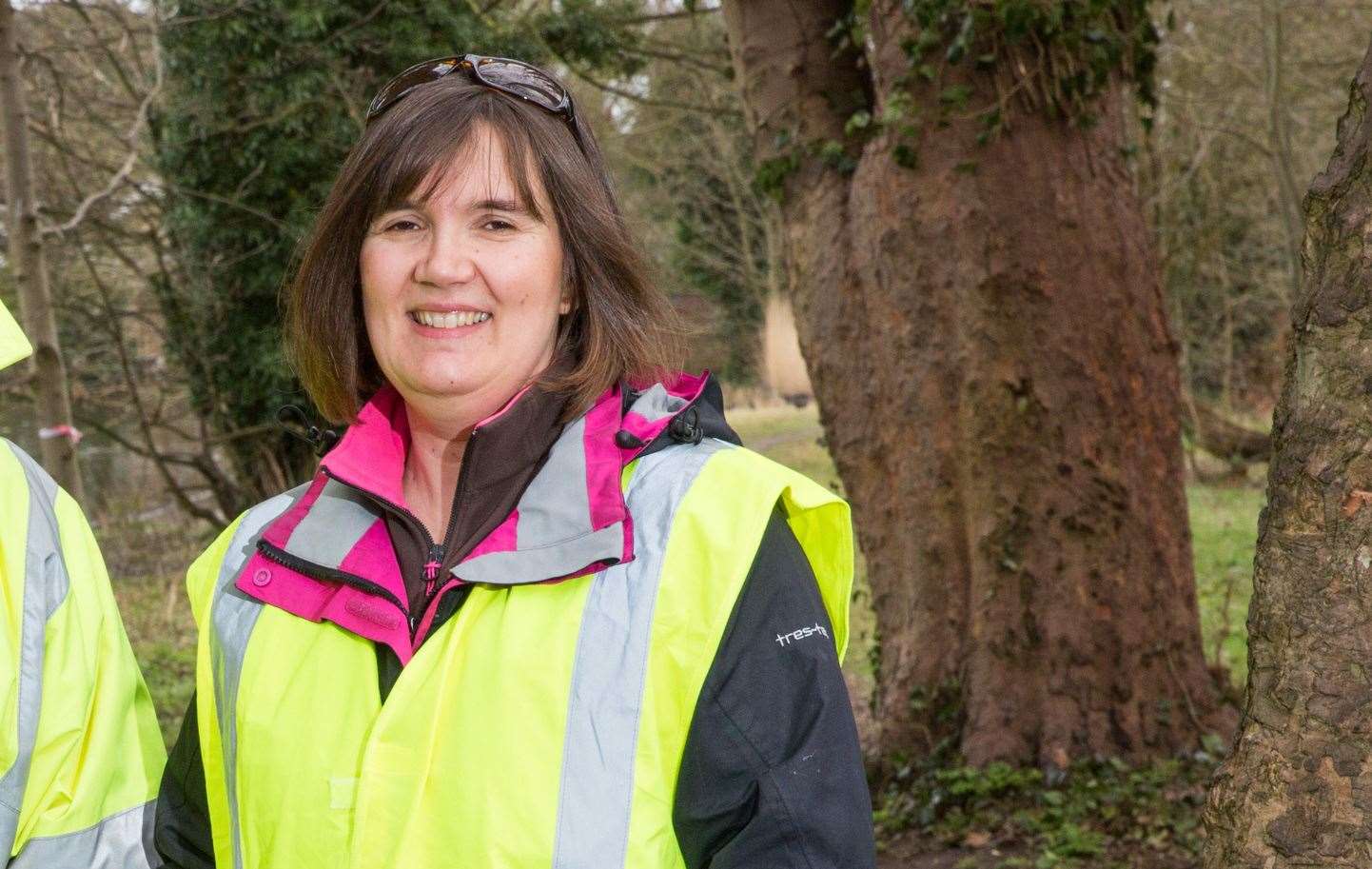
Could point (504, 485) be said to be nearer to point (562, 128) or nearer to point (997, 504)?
point (562, 128)

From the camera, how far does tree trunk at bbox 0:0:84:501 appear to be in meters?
6.12

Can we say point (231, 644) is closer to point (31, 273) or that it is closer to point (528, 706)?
point (528, 706)

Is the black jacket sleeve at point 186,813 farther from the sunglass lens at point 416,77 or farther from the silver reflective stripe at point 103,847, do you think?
the sunglass lens at point 416,77

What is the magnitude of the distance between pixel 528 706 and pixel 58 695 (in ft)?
2.14

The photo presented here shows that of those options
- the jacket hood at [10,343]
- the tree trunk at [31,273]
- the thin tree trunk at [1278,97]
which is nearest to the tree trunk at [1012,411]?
the jacket hood at [10,343]

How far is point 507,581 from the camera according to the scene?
166 cm

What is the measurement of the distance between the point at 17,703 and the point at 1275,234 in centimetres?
1692

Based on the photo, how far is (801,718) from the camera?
158 centimetres

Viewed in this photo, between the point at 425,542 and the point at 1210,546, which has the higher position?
the point at 425,542

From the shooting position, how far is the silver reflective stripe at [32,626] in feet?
5.50

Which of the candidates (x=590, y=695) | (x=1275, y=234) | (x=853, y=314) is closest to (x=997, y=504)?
(x=853, y=314)

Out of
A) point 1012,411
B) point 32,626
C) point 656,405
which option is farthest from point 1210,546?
point 32,626

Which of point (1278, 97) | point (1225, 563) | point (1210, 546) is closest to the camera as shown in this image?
point (1278, 97)

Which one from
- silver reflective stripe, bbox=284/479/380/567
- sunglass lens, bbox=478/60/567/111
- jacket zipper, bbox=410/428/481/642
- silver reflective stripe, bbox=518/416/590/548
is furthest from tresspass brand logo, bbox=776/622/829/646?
sunglass lens, bbox=478/60/567/111
